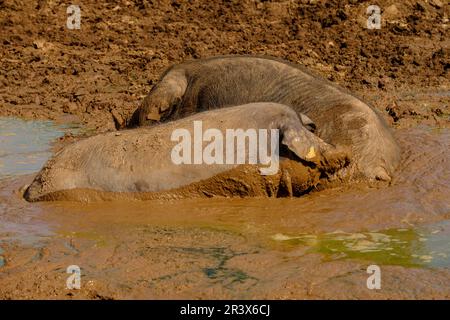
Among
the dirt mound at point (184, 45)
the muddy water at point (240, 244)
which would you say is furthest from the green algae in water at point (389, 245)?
the dirt mound at point (184, 45)

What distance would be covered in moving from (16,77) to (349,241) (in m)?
7.66

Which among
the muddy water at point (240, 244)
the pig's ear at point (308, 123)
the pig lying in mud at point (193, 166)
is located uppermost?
the pig's ear at point (308, 123)

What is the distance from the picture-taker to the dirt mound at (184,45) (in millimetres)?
11398

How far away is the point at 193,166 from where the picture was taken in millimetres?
6961

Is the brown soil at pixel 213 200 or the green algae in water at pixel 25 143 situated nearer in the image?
the brown soil at pixel 213 200

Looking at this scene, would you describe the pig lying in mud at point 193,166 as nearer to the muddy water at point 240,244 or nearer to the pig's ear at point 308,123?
the muddy water at point 240,244

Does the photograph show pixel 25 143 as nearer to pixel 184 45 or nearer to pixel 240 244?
pixel 184 45

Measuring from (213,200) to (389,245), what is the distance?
5.55 feet

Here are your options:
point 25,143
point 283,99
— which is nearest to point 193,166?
point 283,99

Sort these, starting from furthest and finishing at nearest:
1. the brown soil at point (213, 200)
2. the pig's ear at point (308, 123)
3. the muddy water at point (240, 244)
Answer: the pig's ear at point (308, 123)
the brown soil at point (213, 200)
the muddy water at point (240, 244)

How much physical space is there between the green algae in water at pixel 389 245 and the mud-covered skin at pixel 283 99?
1326 mm

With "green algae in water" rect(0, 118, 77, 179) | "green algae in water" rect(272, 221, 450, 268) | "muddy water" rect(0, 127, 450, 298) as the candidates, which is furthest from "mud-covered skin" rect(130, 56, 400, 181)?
"green algae in water" rect(272, 221, 450, 268)

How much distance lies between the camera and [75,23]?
547 inches
